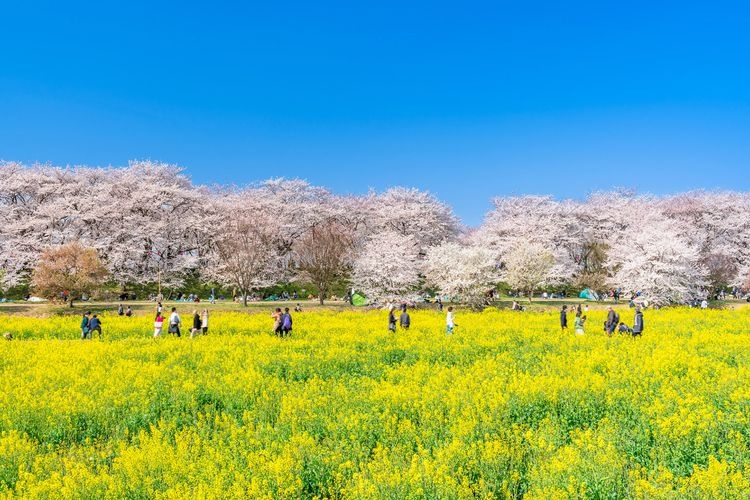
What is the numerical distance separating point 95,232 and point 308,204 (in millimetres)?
24560

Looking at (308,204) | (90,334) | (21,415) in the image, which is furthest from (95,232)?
(21,415)

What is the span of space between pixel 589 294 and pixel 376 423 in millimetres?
57865

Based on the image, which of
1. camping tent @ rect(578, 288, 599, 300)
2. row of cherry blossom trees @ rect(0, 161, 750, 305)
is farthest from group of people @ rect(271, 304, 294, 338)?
camping tent @ rect(578, 288, 599, 300)

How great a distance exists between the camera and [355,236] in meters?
68.9

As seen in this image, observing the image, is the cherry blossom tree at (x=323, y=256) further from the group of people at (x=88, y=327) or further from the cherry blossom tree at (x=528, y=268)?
the group of people at (x=88, y=327)

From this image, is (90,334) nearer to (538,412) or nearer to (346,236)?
(538,412)

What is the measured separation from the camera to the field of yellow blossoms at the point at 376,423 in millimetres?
Result: 8016

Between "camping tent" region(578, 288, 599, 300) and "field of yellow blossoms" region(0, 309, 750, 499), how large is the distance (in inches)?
1676

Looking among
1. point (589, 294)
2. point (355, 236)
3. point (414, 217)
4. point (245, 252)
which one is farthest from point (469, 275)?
point (414, 217)

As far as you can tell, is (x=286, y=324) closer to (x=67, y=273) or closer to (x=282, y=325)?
(x=282, y=325)

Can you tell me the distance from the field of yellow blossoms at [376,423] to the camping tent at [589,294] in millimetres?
42581

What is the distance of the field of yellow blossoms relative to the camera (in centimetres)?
802

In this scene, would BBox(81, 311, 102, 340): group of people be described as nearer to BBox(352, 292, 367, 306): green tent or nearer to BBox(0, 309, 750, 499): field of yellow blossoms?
BBox(0, 309, 750, 499): field of yellow blossoms

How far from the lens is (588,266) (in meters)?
74.7
